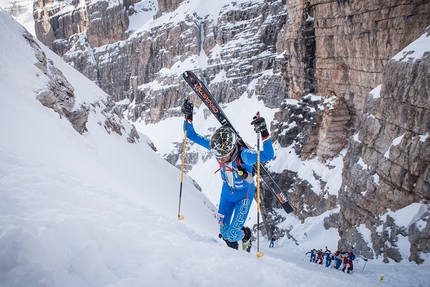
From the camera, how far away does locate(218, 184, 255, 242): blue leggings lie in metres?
6.38

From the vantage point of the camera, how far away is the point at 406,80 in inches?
554

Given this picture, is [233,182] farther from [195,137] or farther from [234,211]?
[195,137]

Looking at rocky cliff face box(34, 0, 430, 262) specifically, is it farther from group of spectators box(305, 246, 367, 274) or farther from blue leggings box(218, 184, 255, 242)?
blue leggings box(218, 184, 255, 242)

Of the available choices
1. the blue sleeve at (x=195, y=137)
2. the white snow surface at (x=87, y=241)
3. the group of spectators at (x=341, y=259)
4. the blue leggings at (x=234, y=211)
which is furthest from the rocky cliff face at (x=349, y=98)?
the white snow surface at (x=87, y=241)

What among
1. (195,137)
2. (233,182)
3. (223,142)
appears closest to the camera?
(223,142)

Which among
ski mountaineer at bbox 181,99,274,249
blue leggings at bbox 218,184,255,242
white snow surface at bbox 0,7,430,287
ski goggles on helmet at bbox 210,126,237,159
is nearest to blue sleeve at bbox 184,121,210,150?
ski mountaineer at bbox 181,99,274,249

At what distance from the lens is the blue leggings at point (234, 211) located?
20.9ft

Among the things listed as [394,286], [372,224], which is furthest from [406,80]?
[394,286]

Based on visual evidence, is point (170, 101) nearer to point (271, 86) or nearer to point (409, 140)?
point (271, 86)

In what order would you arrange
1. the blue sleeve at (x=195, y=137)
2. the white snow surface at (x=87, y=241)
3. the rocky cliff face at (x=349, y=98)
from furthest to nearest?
the rocky cliff face at (x=349, y=98), the blue sleeve at (x=195, y=137), the white snow surface at (x=87, y=241)

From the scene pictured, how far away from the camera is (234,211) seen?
6641mm

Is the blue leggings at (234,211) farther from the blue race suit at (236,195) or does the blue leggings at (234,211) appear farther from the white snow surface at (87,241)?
the white snow surface at (87,241)

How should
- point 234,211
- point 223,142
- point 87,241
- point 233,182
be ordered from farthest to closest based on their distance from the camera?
1. point 234,211
2. point 233,182
3. point 223,142
4. point 87,241

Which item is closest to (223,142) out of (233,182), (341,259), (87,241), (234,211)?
(233,182)
